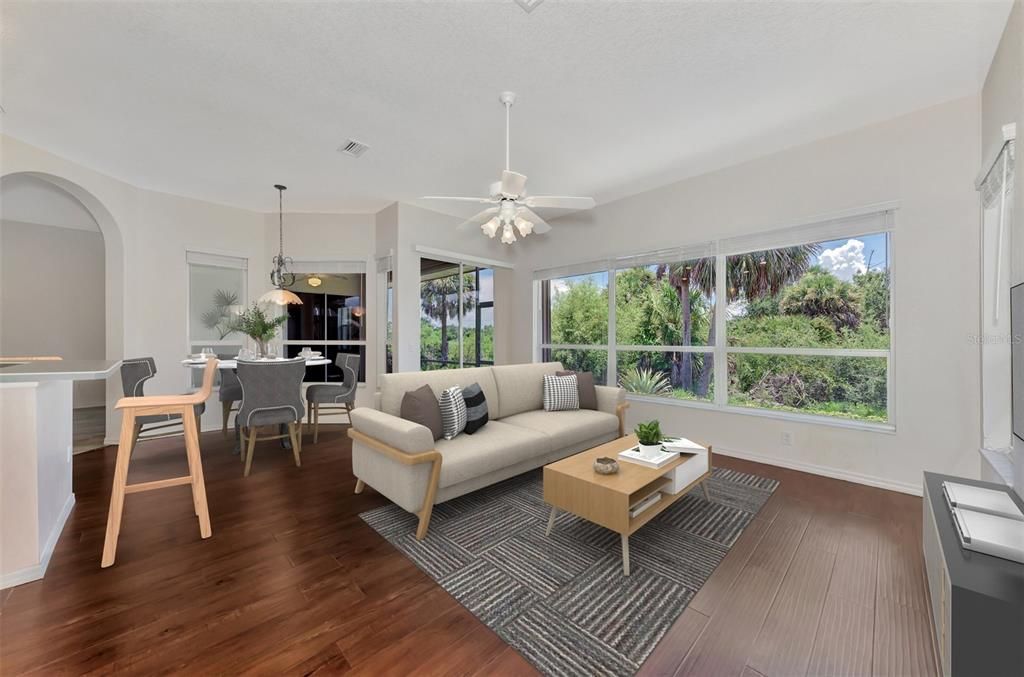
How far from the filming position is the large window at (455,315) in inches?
205

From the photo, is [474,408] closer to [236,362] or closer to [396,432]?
[396,432]

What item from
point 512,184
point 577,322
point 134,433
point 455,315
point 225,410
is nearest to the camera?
point 512,184

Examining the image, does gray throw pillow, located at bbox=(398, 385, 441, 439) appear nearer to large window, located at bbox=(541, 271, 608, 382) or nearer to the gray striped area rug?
the gray striped area rug

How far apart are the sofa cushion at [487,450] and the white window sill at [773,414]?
1823 mm

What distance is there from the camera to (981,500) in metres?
1.70

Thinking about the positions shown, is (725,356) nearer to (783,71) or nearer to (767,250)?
(767,250)

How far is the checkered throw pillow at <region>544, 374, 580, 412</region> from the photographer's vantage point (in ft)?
12.4

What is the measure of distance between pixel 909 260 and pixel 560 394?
2.86 metres

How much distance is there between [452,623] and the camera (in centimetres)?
162

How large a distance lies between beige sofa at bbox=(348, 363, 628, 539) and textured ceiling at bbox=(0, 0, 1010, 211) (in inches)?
77.8

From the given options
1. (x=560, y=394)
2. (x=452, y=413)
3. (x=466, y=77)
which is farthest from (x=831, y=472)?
(x=466, y=77)

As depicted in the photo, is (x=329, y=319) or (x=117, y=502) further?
(x=329, y=319)

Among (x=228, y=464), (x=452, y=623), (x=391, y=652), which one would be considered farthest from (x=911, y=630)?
(x=228, y=464)

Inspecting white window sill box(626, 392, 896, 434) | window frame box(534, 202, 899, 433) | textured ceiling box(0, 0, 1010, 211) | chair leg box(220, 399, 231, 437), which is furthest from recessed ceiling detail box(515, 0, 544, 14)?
chair leg box(220, 399, 231, 437)
